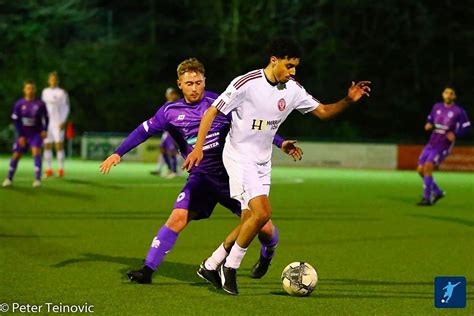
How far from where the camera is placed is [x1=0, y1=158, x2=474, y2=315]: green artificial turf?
7.70 meters

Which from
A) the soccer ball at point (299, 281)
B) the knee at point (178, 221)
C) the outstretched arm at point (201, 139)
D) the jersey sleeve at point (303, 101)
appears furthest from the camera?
the knee at point (178, 221)

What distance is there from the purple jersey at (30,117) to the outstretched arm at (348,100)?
40.3 ft

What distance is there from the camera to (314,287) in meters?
8.04

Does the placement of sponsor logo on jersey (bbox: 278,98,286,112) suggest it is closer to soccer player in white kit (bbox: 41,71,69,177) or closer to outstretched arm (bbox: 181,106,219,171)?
outstretched arm (bbox: 181,106,219,171)

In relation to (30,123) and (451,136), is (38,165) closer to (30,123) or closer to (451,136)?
(30,123)

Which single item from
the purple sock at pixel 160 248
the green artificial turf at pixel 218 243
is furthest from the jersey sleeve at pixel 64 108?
the purple sock at pixel 160 248

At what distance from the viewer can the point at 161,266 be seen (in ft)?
31.6

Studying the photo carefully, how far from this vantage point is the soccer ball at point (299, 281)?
312 inches

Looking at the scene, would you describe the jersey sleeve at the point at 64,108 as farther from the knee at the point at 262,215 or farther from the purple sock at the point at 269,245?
the knee at the point at 262,215

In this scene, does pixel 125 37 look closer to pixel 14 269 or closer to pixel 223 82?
pixel 223 82

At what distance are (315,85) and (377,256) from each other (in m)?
33.3

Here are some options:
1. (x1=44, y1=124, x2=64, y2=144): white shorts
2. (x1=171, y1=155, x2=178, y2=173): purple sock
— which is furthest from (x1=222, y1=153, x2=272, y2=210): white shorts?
(x1=171, y1=155, x2=178, y2=173): purple sock

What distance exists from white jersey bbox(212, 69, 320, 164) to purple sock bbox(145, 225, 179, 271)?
2.94 feet

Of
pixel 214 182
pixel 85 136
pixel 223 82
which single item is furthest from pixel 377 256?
pixel 223 82
